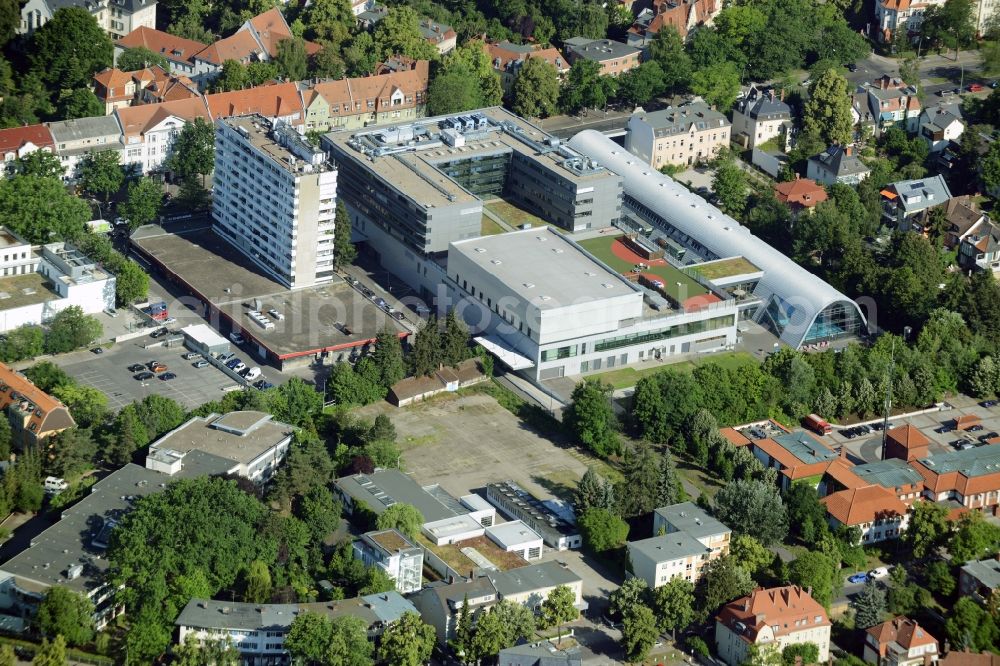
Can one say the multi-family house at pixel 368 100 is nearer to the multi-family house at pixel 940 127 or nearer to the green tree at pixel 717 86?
the green tree at pixel 717 86

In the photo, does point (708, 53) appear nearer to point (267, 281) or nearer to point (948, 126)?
point (948, 126)

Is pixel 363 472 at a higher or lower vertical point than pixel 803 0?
lower

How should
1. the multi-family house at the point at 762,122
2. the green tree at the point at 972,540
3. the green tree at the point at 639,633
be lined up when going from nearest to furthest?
the green tree at the point at 639,633 → the green tree at the point at 972,540 → the multi-family house at the point at 762,122

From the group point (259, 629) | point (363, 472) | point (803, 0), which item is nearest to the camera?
point (259, 629)

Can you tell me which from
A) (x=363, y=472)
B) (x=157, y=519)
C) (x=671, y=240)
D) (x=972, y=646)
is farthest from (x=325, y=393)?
(x=972, y=646)

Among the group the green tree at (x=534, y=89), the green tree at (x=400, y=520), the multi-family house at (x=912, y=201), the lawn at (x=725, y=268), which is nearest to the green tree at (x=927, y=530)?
the green tree at (x=400, y=520)

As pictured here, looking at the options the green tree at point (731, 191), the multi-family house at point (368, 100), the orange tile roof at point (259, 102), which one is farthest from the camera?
the multi-family house at point (368, 100)

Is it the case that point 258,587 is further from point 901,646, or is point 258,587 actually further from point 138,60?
point 138,60
